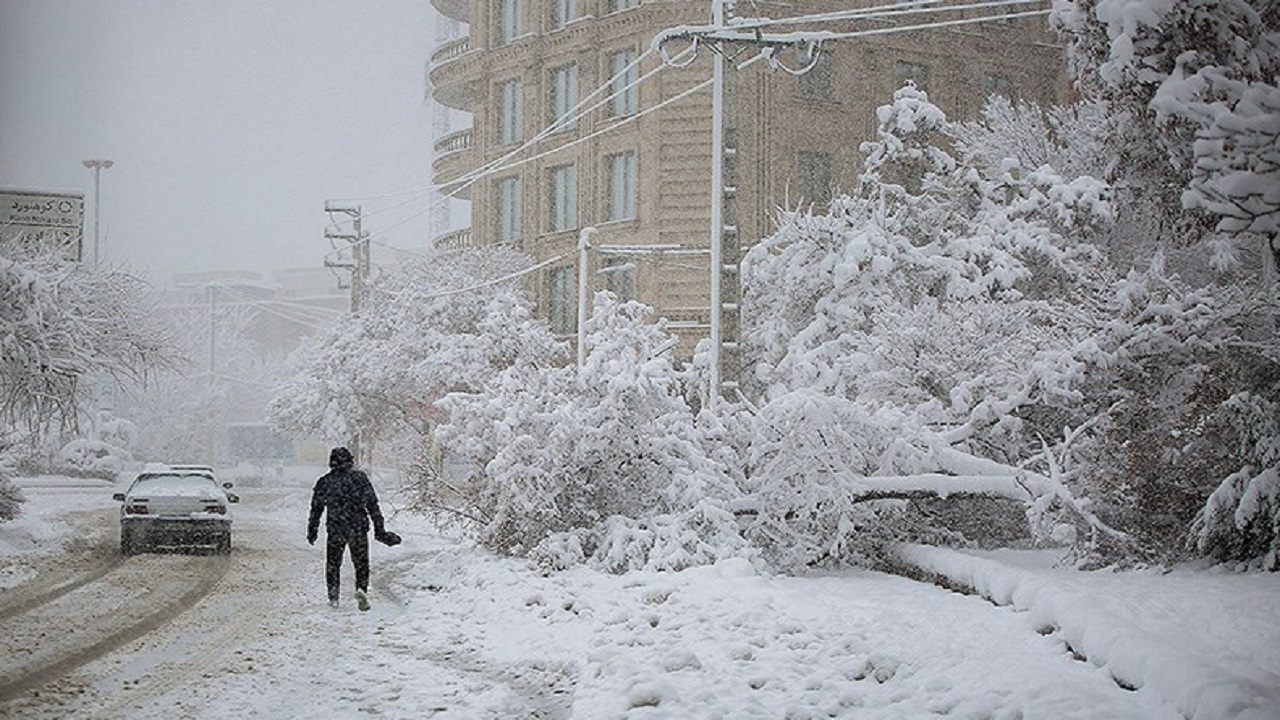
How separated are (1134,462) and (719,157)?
19.8 ft

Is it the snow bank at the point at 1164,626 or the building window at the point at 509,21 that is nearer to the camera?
the snow bank at the point at 1164,626

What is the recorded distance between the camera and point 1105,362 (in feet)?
39.5

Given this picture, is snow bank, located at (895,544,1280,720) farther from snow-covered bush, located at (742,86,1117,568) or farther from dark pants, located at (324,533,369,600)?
dark pants, located at (324,533,369,600)

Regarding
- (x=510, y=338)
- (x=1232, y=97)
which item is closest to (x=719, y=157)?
(x=1232, y=97)

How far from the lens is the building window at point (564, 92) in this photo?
34.1m

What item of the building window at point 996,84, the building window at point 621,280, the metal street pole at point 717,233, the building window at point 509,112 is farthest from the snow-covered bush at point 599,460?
the building window at point 509,112

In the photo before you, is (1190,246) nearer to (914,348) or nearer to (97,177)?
(914,348)

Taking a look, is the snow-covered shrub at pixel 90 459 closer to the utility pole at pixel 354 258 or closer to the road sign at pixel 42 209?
the utility pole at pixel 354 258

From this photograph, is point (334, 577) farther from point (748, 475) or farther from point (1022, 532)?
point (1022, 532)

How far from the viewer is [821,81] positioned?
108 ft

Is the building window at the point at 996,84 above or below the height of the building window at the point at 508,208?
above

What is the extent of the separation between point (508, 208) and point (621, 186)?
415 cm

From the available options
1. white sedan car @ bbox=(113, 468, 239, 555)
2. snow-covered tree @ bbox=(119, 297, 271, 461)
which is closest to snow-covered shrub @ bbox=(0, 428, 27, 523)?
white sedan car @ bbox=(113, 468, 239, 555)

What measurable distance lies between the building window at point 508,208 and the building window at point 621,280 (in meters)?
4.06
